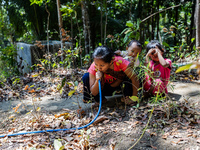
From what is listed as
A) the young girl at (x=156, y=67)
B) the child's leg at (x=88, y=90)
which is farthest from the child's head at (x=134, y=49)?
the child's leg at (x=88, y=90)

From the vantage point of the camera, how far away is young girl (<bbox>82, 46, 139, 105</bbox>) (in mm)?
2115

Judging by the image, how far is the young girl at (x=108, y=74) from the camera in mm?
2115

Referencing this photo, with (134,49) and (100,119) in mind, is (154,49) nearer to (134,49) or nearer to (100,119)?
(134,49)

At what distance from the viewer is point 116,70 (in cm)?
235

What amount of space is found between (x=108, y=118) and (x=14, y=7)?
296 inches

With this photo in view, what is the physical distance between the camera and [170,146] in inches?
61.1

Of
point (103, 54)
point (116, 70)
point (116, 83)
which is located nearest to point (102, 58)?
point (103, 54)

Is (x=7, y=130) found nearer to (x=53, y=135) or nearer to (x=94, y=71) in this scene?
(x=53, y=135)

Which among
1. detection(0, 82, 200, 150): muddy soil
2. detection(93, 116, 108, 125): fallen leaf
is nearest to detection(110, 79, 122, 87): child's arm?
detection(0, 82, 200, 150): muddy soil

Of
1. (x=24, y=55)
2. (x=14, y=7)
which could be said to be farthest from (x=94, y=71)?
(x=14, y=7)

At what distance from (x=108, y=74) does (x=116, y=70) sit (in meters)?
0.13

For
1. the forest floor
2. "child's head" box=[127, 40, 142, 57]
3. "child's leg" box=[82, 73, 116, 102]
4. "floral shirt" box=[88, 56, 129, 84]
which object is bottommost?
the forest floor

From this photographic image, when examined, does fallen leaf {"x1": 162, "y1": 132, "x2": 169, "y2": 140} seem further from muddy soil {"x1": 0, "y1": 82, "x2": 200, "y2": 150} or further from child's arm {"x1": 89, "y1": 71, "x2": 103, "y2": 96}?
child's arm {"x1": 89, "y1": 71, "x2": 103, "y2": 96}

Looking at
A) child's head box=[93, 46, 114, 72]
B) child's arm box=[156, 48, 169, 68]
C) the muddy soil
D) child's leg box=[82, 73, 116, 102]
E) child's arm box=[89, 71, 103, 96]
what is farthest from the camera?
child's leg box=[82, 73, 116, 102]
